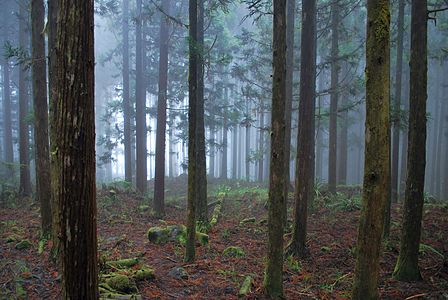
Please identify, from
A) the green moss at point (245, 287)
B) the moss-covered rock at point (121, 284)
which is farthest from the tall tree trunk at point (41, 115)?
the green moss at point (245, 287)

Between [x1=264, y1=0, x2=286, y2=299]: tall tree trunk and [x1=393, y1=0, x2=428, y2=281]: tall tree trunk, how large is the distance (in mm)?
3012

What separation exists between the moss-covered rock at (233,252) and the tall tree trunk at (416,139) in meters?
4.64

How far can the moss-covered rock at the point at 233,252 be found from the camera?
10438 mm

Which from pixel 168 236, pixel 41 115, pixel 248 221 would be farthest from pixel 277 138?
pixel 248 221

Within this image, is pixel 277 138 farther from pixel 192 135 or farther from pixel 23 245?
pixel 23 245

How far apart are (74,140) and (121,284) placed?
402 cm

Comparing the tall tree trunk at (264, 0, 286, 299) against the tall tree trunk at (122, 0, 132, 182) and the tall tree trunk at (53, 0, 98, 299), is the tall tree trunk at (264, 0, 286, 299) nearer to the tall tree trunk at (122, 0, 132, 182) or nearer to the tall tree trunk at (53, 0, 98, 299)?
the tall tree trunk at (53, 0, 98, 299)

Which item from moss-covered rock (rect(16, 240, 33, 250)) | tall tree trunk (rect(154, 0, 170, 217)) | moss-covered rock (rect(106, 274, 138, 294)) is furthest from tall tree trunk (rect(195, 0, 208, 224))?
moss-covered rock (rect(106, 274, 138, 294))

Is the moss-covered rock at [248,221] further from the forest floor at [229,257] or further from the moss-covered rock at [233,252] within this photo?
the moss-covered rock at [233,252]

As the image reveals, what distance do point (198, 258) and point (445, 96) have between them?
36448 mm

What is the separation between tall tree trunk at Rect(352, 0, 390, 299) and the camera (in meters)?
4.72

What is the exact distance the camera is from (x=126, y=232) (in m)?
12.9

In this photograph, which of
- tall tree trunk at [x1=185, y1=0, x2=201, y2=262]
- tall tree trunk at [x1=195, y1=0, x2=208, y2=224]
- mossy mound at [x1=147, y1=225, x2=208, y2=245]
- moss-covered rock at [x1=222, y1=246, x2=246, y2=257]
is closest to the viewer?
tall tree trunk at [x1=185, y1=0, x2=201, y2=262]

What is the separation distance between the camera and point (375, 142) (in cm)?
477
